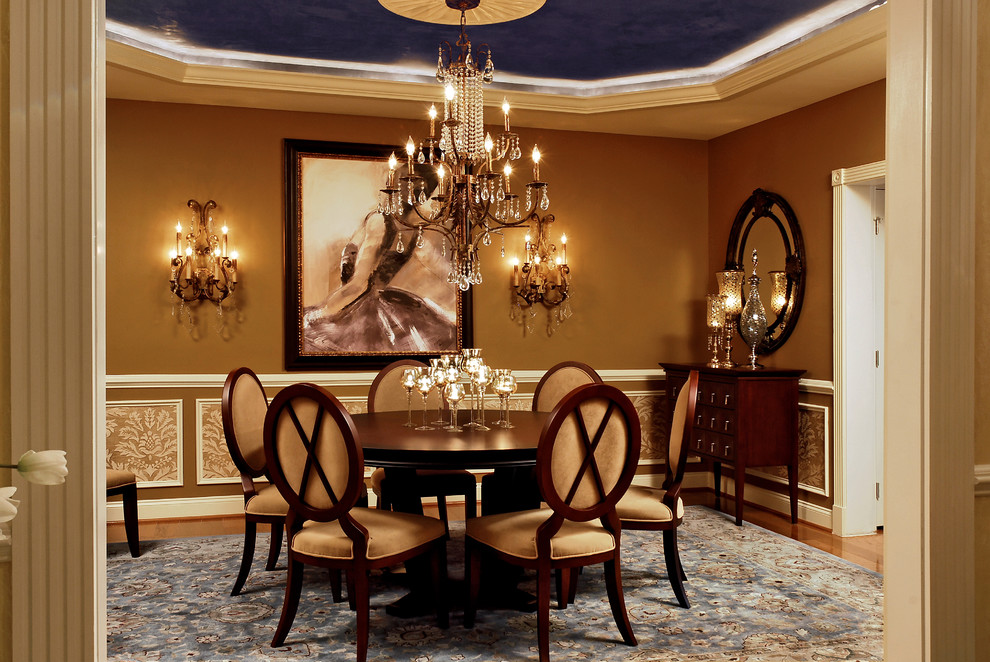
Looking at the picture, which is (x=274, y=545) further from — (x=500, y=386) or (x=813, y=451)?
(x=813, y=451)

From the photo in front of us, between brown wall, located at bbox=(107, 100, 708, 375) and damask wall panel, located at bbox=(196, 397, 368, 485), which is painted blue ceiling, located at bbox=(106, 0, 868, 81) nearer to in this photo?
brown wall, located at bbox=(107, 100, 708, 375)

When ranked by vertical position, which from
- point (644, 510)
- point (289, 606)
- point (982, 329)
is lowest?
point (289, 606)

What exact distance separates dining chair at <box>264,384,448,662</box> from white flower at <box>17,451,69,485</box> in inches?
82.9

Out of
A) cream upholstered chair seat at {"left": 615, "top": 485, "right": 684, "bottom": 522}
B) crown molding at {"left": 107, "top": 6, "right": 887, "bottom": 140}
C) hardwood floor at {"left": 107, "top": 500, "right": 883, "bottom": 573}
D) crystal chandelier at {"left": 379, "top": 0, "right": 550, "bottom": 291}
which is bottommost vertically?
hardwood floor at {"left": 107, "top": 500, "right": 883, "bottom": 573}

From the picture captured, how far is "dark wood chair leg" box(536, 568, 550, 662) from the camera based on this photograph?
2.96m

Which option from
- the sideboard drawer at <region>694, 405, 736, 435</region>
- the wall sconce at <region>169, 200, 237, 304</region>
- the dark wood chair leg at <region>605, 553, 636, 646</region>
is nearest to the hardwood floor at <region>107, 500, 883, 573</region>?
the sideboard drawer at <region>694, 405, 736, 435</region>

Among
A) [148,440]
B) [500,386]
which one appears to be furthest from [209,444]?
[500,386]

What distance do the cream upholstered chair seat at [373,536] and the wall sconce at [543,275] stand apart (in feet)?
9.66

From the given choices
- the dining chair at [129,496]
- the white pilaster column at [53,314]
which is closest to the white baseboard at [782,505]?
the dining chair at [129,496]

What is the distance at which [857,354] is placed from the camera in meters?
5.12

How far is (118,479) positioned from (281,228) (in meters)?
1.99

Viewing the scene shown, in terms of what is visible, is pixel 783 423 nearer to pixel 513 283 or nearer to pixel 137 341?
pixel 513 283

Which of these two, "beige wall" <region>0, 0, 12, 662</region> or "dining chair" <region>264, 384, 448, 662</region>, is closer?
"beige wall" <region>0, 0, 12, 662</region>

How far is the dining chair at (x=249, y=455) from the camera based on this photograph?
3.76 metres
